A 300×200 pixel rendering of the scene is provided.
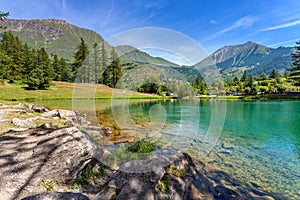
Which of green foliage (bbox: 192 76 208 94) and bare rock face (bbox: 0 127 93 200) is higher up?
green foliage (bbox: 192 76 208 94)

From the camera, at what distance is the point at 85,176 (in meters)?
5.10

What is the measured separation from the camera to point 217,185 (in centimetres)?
596

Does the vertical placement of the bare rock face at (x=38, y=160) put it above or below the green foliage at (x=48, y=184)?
above

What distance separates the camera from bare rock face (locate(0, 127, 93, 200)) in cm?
400

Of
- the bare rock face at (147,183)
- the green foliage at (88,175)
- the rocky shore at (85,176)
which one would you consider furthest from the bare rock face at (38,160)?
the bare rock face at (147,183)

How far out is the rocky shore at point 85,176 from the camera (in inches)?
157

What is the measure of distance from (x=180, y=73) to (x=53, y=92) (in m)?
46.8

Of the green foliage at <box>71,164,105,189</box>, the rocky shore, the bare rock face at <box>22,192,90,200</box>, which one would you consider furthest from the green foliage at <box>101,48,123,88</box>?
the bare rock face at <box>22,192,90,200</box>

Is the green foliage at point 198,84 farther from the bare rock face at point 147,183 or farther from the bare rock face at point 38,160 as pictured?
the bare rock face at point 38,160

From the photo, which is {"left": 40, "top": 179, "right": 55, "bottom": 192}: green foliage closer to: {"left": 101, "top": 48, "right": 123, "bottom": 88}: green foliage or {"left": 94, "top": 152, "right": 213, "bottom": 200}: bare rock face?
{"left": 94, "top": 152, "right": 213, "bottom": 200}: bare rock face

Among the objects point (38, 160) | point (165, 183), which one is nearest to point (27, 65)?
point (38, 160)

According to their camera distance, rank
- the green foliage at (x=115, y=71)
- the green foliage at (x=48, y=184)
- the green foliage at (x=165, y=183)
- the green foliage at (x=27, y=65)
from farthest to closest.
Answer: the green foliage at (x=27, y=65) → the green foliage at (x=115, y=71) → the green foliage at (x=165, y=183) → the green foliage at (x=48, y=184)

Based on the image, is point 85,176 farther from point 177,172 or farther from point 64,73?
point 64,73

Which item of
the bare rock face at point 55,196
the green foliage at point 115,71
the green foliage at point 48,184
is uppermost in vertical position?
the green foliage at point 115,71
